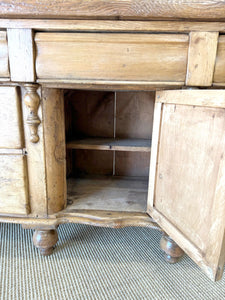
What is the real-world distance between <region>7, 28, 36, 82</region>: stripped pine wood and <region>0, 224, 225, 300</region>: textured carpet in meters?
0.79

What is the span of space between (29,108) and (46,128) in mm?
98

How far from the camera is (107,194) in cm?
112

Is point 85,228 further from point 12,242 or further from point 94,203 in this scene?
point 12,242

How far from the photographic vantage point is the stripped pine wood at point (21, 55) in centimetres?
74

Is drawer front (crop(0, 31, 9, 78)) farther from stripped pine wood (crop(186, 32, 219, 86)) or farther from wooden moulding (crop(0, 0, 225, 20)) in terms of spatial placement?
stripped pine wood (crop(186, 32, 219, 86))

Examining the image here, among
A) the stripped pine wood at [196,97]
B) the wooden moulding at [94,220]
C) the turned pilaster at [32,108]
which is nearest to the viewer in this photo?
the stripped pine wood at [196,97]

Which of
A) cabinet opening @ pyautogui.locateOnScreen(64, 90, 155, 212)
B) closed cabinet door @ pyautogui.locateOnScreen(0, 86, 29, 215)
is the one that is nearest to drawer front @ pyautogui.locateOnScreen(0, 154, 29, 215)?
closed cabinet door @ pyautogui.locateOnScreen(0, 86, 29, 215)

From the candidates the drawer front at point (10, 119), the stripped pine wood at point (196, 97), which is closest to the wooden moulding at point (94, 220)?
the drawer front at point (10, 119)

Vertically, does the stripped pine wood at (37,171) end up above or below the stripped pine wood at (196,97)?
below

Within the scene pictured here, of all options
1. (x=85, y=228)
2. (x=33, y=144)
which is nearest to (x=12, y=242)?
(x=85, y=228)

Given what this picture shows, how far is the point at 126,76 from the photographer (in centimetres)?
77

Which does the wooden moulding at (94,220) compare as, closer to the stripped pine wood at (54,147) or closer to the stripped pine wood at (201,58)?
the stripped pine wood at (54,147)

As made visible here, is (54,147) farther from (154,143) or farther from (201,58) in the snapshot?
(201,58)

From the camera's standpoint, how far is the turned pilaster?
0.80 m
